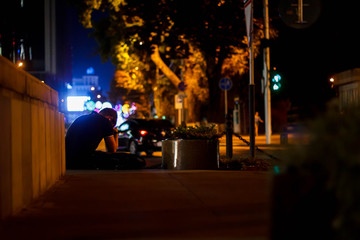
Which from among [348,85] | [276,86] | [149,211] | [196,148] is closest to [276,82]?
[276,86]

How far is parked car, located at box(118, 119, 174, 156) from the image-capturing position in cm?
2236

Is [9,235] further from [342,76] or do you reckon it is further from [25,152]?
[342,76]

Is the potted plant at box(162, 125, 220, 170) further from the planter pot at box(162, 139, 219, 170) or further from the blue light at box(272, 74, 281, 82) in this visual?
the blue light at box(272, 74, 281, 82)

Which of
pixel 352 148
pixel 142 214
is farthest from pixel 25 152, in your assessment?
pixel 352 148

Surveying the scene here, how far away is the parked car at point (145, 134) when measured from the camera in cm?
2236

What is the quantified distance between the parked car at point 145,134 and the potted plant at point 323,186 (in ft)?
58.9

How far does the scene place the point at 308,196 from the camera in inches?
153

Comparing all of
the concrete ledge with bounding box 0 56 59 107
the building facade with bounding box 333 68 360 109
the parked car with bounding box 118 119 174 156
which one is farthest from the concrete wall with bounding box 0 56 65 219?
the parked car with bounding box 118 119 174 156

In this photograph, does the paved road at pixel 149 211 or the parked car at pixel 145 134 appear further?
the parked car at pixel 145 134

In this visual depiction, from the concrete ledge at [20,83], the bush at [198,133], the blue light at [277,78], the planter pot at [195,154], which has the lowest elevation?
the planter pot at [195,154]

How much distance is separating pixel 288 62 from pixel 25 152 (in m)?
39.4

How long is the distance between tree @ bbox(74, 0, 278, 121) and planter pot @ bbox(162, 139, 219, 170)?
14.1 metres

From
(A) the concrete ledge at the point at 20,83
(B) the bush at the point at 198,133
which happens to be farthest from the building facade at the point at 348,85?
(A) the concrete ledge at the point at 20,83

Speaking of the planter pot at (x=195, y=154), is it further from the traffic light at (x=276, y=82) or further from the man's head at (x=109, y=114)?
the traffic light at (x=276, y=82)
